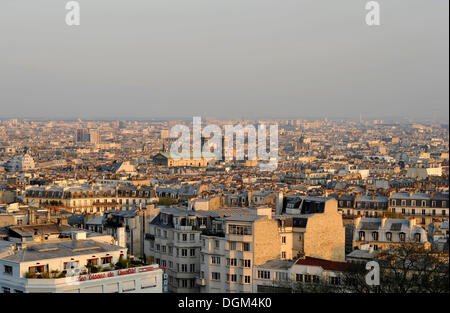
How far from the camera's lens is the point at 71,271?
54.8 feet

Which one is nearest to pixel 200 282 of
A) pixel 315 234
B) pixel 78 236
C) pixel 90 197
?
pixel 315 234

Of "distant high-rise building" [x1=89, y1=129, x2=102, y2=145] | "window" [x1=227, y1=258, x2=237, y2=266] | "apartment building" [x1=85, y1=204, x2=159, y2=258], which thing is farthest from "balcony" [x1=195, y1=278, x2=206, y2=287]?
"distant high-rise building" [x1=89, y1=129, x2=102, y2=145]

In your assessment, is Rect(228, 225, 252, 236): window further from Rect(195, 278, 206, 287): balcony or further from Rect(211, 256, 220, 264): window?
Rect(195, 278, 206, 287): balcony

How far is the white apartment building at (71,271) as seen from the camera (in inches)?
635

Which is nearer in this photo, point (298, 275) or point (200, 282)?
point (298, 275)

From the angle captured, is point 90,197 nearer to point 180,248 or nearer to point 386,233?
point 180,248

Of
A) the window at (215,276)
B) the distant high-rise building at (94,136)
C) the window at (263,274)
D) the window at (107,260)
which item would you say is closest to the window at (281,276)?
the window at (263,274)

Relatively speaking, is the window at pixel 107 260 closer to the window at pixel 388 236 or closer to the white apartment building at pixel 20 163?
the window at pixel 388 236

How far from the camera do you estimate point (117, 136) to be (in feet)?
594

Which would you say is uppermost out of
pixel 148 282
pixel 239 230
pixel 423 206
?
pixel 239 230

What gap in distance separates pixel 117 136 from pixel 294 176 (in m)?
114
